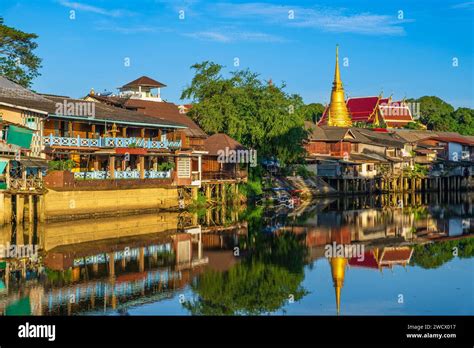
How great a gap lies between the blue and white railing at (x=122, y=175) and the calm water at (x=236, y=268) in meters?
3.02

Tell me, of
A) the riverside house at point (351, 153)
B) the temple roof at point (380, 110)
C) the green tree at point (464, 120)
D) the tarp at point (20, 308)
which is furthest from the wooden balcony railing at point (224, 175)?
→ the green tree at point (464, 120)

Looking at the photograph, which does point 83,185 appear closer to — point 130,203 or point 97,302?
point 130,203

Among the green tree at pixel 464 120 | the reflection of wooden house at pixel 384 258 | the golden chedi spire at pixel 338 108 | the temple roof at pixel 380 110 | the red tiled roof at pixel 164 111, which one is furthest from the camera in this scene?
the green tree at pixel 464 120

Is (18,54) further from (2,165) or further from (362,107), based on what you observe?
(362,107)

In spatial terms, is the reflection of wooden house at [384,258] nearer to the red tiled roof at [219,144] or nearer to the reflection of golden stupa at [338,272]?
the reflection of golden stupa at [338,272]

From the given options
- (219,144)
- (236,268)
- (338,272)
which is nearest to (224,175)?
(219,144)

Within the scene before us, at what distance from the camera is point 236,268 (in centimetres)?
2852

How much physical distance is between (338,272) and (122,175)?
21.4 meters

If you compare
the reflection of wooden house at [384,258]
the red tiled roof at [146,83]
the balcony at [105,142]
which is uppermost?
the red tiled roof at [146,83]

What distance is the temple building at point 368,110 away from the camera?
101 meters

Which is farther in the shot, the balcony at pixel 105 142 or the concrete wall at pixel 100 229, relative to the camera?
the balcony at pixel 105 142
